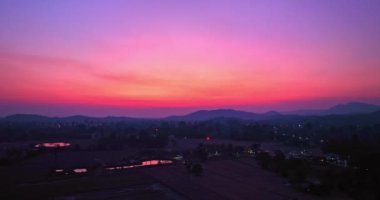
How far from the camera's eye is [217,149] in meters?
64.6

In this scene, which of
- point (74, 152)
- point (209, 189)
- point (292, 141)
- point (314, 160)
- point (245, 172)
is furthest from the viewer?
point (292, 141)

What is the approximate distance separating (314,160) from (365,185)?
63.5ft

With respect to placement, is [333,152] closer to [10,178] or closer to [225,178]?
[225,178]

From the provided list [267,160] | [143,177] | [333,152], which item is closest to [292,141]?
[333,152]

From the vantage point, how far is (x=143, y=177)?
1446 inches

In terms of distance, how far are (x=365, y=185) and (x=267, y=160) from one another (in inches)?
579

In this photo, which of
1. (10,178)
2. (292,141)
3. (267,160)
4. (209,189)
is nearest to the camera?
(209,189)

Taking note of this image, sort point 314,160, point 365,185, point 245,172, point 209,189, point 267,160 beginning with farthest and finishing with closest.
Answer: point 314,160 < point 267,160 < point 245,172 < point 209,189 < point 365,185

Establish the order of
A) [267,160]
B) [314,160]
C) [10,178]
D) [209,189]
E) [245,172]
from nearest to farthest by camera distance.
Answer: [209,189]
[10,178]
[245,172]
[267,160]
[314,160]

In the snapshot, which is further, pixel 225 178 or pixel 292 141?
pixel 292 141

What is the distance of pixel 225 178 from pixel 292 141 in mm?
43017

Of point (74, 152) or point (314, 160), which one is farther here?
point (74, 152)

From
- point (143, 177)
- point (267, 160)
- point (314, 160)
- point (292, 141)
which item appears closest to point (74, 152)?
point (143, 177)

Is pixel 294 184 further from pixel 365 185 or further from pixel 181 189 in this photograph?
pixel 181 189
